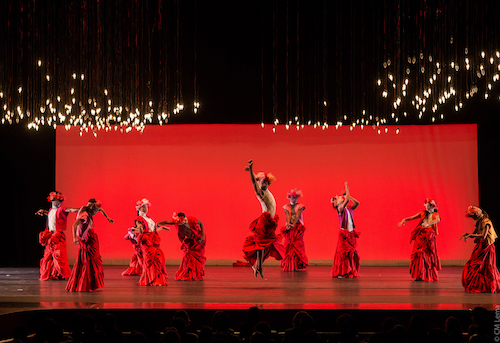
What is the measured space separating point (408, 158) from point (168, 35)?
536cm

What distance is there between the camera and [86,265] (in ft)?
25.7

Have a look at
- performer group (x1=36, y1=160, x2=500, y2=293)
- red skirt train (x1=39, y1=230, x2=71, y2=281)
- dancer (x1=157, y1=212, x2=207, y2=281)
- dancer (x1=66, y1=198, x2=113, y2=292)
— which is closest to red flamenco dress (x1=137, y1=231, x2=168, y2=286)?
performer group (x1=36, y1=160, x2=500, y2=293)

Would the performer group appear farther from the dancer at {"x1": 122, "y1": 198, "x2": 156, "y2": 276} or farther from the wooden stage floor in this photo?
the wooden stage floor

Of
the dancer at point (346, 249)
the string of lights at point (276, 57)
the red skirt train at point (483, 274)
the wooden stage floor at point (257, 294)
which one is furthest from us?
the string of lights at point (276, 57)

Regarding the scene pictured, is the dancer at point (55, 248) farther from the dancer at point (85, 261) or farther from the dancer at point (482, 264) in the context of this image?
the dancer at point (482, 264)

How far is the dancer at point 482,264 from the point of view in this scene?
7.65 m

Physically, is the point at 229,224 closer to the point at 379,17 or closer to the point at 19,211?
the point at 19,211

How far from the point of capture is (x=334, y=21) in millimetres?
10445

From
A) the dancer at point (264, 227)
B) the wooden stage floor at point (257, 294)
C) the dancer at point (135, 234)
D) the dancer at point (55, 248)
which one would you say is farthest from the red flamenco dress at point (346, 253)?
the dancer at point (55, 248)

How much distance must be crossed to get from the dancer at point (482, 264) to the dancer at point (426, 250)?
49.4 inches

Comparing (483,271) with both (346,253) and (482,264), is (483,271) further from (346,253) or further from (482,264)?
(346,253)

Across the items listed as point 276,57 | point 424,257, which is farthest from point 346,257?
point 276,57
